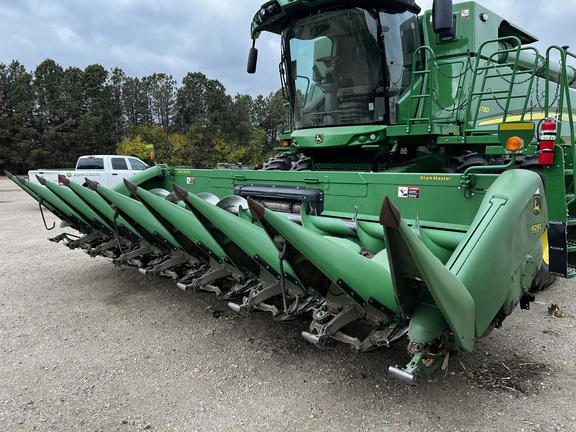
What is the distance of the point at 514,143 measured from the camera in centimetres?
274

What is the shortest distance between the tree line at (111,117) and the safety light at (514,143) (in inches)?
1023

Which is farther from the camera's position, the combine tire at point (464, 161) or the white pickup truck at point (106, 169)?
the white pickup truck at point (106, 169)

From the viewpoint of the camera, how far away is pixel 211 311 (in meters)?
3.84

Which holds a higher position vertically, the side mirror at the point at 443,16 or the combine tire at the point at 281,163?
the side mirror at the point at 443,16

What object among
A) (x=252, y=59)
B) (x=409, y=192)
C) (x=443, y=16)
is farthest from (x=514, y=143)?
(x=252, y=59)

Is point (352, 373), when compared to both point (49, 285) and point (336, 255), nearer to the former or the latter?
point (336, 255)

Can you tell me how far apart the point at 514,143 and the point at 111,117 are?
120ft

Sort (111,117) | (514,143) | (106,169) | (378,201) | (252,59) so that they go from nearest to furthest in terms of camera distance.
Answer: (514,143) < (378,201) < (252,59) < (106,169) < (111,117)

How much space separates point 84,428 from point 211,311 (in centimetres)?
164

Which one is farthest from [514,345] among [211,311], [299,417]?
[211,311]

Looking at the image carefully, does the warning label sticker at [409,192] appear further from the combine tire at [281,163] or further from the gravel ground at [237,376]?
the combine tire at [281,163]

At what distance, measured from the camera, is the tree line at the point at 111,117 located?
30.0 meters

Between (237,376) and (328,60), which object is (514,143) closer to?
(237,376)

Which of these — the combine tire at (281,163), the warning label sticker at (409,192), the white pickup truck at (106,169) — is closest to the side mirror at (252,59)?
the combine tire at (281,163)
